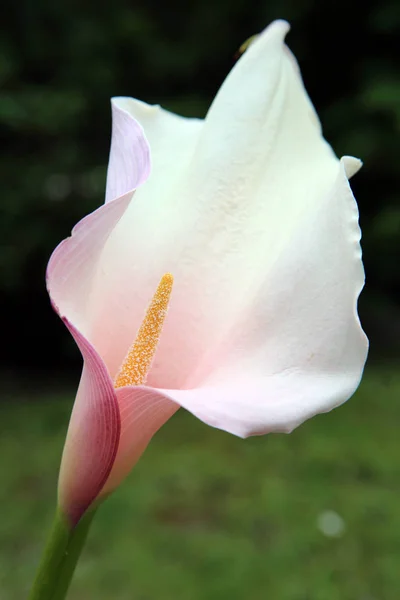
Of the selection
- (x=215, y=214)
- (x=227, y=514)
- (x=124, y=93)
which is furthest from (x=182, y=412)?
(x=215, y=214)

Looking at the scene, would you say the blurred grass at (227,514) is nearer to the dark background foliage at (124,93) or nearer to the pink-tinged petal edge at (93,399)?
the dark background foliage at (124,93)

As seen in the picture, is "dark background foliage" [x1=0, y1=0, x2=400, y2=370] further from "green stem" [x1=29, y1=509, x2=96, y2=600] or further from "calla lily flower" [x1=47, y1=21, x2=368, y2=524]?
"green stem" [x1=29, y1=509, x2=96, y2=600]

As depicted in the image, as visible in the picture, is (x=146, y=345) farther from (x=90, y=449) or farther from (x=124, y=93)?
(x=124, y=93)

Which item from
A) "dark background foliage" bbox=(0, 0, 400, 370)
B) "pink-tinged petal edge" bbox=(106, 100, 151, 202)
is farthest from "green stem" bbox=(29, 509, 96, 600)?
"dark background foliage" bbox=(0, 0, 400, 370)

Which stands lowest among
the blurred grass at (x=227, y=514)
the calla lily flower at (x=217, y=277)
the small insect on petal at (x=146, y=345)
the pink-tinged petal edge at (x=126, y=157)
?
the blurred grass at (x=227, y=514)

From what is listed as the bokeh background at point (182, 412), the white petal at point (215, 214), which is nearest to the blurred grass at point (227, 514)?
the bokeh background at point (182, 412)
